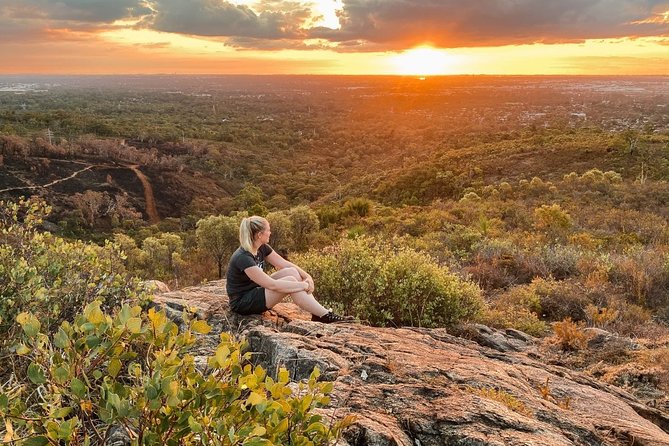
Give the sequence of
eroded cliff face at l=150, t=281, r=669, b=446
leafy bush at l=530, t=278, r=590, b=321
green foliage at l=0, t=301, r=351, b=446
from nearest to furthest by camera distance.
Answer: green foliage at l=0, t=301, r=351, b=446 < eroded cliff face at l=150, t=281, r=669, b=446 < leafy bush at l=530, t=278, r=590, b=321

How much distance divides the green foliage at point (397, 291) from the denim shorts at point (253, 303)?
1.36m

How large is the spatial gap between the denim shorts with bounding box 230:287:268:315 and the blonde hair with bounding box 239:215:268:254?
52 centimetres

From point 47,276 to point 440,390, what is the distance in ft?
10.6

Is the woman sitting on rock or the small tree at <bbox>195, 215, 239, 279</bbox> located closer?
the woman sitting on rock

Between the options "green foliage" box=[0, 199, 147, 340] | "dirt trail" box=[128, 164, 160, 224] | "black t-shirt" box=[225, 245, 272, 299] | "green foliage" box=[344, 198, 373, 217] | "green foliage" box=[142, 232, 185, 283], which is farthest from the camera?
"dirt trail" box=[128, 164, 160, 224]

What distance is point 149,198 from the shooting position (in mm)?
55281

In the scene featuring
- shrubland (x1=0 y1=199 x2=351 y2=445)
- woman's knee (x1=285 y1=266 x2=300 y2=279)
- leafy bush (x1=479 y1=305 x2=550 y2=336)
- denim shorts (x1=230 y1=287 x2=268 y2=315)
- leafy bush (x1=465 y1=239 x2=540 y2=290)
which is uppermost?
shrubland (x1=0 y1=199 x2=351 y2=445)

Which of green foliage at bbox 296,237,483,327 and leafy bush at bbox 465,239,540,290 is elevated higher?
green foliage at bbox 296,237,483,327

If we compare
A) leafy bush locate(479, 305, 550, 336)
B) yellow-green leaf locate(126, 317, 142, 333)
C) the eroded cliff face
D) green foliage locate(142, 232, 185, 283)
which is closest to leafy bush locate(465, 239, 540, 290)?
leafy bush locate(479, 305, 550, 336)

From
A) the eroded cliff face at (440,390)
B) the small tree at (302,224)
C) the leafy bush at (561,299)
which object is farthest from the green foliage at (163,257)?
the eroded cliff face at (440,390)

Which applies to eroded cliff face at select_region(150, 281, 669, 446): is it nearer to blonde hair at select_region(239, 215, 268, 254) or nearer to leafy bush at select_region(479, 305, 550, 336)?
blonde hair at select_region(239, 215, 268, 254)

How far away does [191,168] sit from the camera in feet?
221

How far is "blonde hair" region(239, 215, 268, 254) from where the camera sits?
5.17 m

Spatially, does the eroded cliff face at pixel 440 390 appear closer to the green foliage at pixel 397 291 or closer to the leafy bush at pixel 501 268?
the green foliage at pixel 397 291
